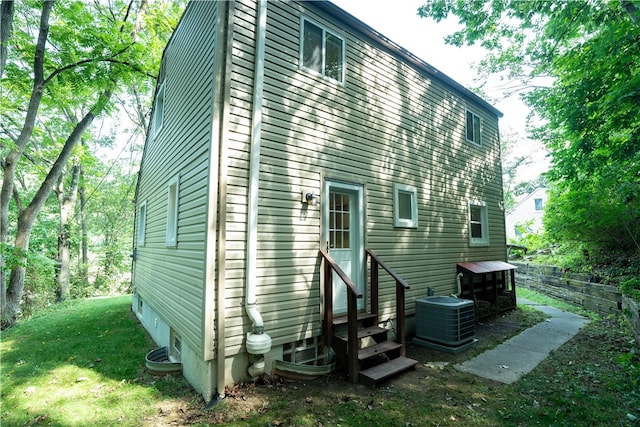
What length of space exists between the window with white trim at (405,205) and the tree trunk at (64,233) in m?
15.3

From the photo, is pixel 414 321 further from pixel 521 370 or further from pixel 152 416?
pixel 152 416

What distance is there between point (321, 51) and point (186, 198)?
326 centimetres

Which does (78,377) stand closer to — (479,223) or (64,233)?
(479,223)

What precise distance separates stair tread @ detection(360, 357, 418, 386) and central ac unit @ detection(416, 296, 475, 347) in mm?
1251

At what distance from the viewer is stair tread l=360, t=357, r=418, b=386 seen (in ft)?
12.9

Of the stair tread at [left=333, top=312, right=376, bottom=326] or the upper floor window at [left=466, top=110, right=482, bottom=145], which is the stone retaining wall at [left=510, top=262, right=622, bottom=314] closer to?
the upper floor window at [left=466, top=110, right=482, bottom=145]

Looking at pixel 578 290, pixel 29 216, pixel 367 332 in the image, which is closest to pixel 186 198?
pixel 367 332

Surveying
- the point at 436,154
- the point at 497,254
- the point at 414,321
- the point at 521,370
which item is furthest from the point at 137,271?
the point at 497,254

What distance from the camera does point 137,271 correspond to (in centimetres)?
902

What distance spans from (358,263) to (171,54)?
586cm

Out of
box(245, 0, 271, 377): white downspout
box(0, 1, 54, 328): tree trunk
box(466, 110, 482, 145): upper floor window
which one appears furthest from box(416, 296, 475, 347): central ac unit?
box(0, 1, 54, 328): tree trunk

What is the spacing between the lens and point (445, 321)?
5.43 m

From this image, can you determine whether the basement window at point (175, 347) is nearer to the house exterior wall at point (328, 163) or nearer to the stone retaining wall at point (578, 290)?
the house exterior wall at point (328, 163)

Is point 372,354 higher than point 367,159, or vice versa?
point 367,159
